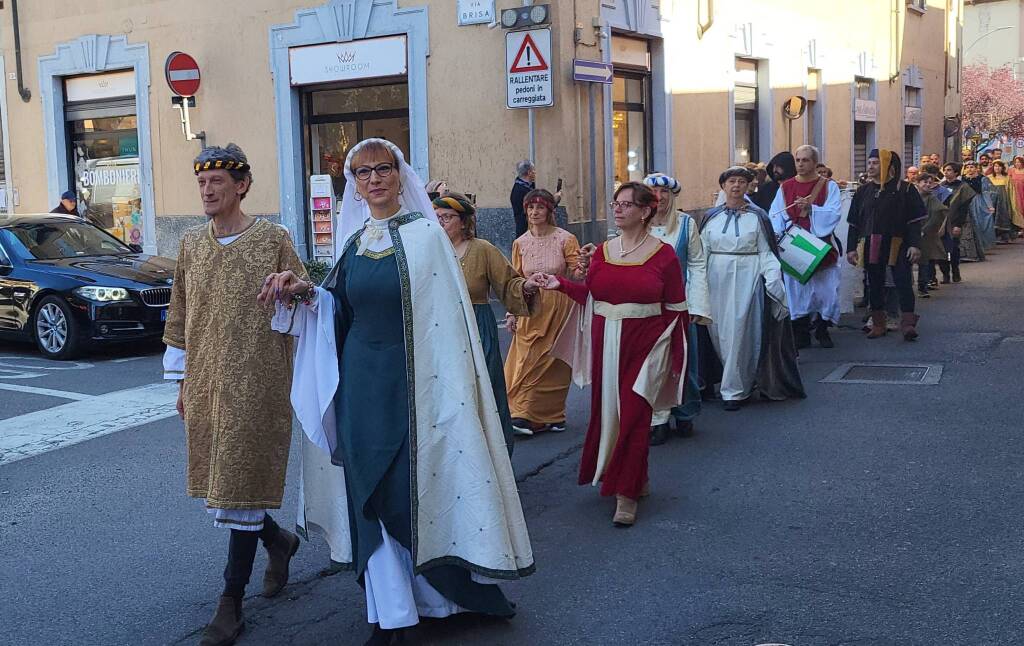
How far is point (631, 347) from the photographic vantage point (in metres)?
5.68

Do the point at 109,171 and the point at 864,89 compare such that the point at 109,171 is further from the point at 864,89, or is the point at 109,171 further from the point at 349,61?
the point at 864,89

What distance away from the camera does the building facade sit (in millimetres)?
15953

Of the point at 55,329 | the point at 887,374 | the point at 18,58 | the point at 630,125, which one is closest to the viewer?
the point at 887,374

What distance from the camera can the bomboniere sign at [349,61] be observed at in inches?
656

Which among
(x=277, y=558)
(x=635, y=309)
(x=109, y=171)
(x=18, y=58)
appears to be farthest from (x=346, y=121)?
(x=277, y=558)

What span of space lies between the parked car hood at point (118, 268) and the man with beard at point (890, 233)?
725 centimetres

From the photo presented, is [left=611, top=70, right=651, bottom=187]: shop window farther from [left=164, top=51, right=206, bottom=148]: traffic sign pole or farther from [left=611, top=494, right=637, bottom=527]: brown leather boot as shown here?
[left=611, top=494, right=637, bottom=527]: brown leather boot

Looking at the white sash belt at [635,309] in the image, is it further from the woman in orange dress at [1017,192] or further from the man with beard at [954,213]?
the woman in orange dress at [1017,192]

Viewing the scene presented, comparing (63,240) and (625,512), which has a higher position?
(63,240)

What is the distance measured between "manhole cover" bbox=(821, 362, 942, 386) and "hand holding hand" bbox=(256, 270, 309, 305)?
632 cm

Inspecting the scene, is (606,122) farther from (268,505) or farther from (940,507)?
(268,505)

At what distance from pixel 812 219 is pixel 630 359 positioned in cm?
567

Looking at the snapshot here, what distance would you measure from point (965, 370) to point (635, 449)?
506cm

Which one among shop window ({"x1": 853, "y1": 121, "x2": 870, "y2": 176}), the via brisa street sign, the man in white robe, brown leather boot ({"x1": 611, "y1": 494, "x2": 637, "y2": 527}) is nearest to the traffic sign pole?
the via brisa street sign
